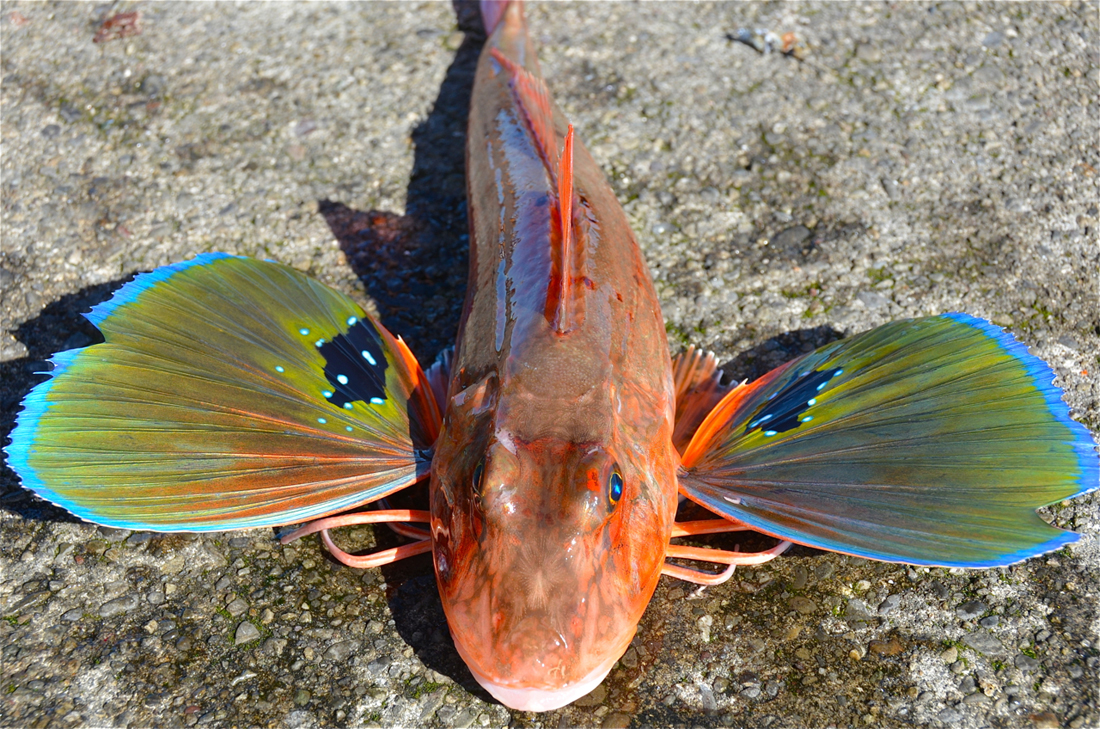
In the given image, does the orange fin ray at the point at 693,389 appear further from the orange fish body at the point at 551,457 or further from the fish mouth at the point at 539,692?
the fish mouth at the point at 539,692

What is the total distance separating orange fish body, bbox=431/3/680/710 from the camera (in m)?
2.24

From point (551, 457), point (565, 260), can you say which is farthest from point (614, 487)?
point (565, 260)

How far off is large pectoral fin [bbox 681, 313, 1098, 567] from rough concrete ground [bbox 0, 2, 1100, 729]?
31cm

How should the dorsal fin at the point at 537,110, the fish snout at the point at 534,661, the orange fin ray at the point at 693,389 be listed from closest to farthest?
1. the fish snout at the point at 534,661
2. the orange fin ray at the point at 693,389
3. the dorsal fin at the point at 537,110

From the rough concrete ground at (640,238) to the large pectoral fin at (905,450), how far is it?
313mm

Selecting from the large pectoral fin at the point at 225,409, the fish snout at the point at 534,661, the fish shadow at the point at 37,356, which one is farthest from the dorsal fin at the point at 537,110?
the fish shadow at the point at 37,356

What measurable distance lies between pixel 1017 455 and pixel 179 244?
3586 millimetres

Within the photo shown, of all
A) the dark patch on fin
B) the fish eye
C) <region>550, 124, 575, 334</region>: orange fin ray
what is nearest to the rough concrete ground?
the dark patch on fin

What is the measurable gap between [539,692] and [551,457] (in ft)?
1.95

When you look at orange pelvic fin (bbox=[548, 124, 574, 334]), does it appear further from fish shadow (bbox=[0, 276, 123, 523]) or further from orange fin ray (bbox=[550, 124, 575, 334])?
fish shadow (bbox=[0, 276, 123, 523])

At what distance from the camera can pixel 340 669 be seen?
2656mm

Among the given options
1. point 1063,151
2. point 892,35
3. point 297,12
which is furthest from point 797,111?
point 297,12

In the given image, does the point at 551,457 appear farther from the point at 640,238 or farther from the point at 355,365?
the point at 640,238

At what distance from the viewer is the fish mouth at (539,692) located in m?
2.24
